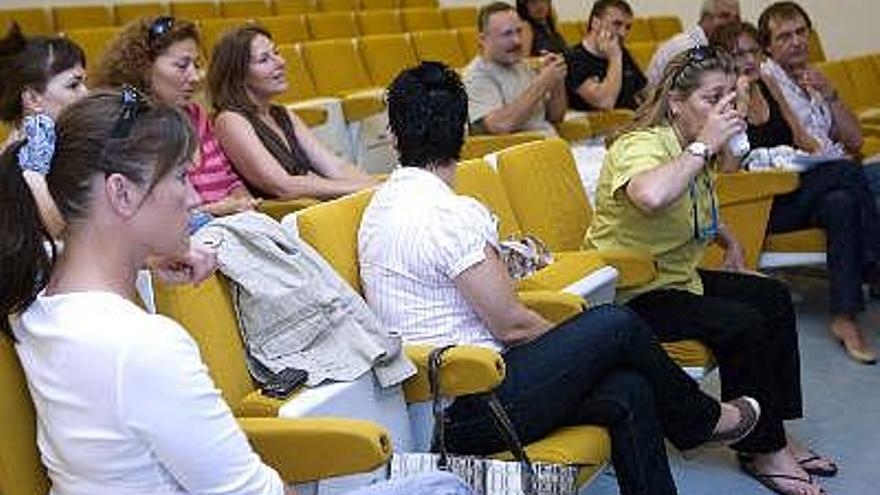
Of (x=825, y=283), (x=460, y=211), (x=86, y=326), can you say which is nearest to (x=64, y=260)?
(x=86, y=326)

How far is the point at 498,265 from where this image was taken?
220cm

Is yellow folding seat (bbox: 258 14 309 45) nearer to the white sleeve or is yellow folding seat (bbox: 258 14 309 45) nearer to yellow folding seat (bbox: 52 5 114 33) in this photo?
yellow folding seat (bbox: 52 5 114 33)

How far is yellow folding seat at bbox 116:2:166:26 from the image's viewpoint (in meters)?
6.95

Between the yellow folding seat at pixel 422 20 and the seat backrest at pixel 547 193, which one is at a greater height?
the yellow folding seat at pixel 422 20

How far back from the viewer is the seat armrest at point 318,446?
168 centimetres

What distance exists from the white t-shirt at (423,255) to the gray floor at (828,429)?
2.24 feet

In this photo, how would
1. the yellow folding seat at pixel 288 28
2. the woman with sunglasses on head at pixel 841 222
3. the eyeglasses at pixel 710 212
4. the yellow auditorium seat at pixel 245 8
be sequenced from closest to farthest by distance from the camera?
1. the eyeglasses at pixel 710 212
2. the woman with sunglasses on head at pixel 841 222
3. the yellow folding seat at pixel 288 28
4. the yellow auditorium seat at pixel 245 8

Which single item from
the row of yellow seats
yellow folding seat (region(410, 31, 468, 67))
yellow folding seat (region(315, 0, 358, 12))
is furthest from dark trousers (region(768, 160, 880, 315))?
yellow folding seat (region(315, 0, 358, 12))

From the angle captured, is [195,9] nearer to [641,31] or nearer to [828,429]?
[641,31]

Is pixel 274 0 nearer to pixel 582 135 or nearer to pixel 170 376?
pixel 582 135

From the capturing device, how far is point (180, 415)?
1.32 m

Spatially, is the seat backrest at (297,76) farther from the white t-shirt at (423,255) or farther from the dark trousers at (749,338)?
the white t-shirt at (423,255)

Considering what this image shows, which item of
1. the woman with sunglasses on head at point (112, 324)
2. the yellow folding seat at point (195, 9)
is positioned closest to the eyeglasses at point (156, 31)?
the woman with sunglasses on head at point (112, 324)

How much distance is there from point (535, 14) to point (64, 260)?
508 centimetres
